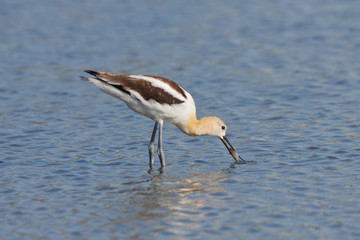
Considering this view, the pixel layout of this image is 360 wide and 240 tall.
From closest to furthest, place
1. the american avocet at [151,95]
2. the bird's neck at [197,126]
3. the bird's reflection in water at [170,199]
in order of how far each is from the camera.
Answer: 1. the bird's reflection in water at [170,199]
2. the american avocet at [151,95]
3. the bird's neck at [197,126]

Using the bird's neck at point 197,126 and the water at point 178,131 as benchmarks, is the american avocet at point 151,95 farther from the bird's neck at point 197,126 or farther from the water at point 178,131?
the water at point 178,131

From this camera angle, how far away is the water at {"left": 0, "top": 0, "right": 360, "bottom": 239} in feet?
27.3

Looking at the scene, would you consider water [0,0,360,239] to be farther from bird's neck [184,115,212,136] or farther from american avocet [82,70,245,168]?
american avocet [82,70,245,168]

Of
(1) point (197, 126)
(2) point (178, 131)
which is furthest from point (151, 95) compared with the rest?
(2) point (178, 131)

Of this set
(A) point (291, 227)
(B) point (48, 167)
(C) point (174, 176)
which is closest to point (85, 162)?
(B) point (48, 167)

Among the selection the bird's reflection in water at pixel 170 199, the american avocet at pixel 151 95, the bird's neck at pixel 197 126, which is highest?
the american avocet at pixel 151 95

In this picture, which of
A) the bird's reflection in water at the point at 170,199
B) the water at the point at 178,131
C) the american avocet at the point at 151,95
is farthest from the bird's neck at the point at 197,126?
the bird's reflection in water at the point at 170,199

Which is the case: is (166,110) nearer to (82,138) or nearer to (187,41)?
(82,138)

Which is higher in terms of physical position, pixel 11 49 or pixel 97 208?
pixel 11 49

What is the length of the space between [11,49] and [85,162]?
28.8ft

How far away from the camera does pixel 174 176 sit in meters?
A: 10.1

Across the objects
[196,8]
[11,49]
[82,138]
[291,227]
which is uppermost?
[196,8]

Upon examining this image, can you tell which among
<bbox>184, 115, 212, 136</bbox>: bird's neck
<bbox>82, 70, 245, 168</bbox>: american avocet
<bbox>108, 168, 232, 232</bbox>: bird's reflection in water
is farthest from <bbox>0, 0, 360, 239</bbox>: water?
<bbox>82, 70, 245, 168</bbox>: american avocet

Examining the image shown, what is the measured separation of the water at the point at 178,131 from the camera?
8.33 metres
